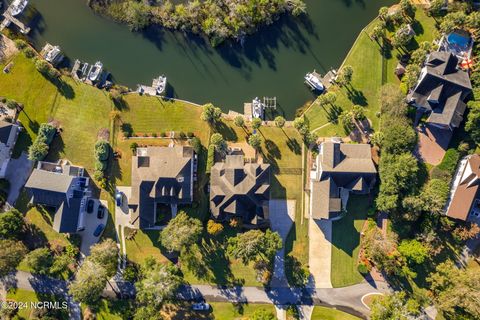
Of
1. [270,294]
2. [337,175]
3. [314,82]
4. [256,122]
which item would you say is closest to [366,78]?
[314,82]

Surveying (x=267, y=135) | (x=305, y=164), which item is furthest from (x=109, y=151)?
(x=305, y=164)

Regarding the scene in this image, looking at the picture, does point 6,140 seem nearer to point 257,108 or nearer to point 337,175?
point 257,108

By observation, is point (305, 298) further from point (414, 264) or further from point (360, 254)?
point (414, 264)

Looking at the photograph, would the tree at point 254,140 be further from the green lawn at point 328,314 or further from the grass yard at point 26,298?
the grass yard at point 26,298

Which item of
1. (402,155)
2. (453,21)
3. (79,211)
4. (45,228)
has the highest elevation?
(453,21)

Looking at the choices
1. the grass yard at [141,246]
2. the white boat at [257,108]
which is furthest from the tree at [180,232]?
the white boat at [257,108]
